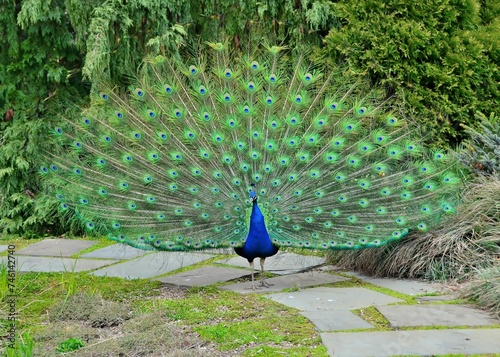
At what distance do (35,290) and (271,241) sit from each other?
1.91 meters

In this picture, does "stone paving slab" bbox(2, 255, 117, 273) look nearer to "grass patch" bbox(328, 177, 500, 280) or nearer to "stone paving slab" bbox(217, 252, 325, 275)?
"stone paving slab" bbox(217, 252, 325, 275)

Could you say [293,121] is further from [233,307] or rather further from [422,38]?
[422,38]

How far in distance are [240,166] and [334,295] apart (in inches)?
49.6

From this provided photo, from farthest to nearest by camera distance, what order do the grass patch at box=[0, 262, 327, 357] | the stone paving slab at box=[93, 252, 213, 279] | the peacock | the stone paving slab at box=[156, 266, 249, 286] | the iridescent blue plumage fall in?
the stone paving slab at box=[93, 252, 213, 279] < the stone paving slab at box=[156, 266, 249, 286] < the peacock < the iridescent blue plumage < the grass patch at box=[0, 262, 327, 357]

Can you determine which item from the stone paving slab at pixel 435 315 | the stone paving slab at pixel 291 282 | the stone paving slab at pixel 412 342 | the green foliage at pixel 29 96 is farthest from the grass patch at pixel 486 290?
the green foliage at pixel 29 96

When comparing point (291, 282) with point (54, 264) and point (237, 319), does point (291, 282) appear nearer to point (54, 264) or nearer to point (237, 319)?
point (237, 319)

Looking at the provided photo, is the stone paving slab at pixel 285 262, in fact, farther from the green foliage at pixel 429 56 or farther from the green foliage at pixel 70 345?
the green foliage at pixel 70 345

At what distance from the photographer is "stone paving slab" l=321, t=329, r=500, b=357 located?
3.95 meters

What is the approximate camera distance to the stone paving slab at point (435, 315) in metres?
4.53

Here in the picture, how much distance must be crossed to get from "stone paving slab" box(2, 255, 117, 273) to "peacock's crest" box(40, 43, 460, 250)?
967 millimetres

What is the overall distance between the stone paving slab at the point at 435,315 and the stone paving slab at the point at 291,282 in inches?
36.0

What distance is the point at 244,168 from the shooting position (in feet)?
18.4

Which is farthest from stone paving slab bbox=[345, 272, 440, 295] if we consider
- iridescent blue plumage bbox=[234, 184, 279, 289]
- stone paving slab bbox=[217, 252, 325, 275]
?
iridescent blue plumage bbox=[234, 184, 279, 289]

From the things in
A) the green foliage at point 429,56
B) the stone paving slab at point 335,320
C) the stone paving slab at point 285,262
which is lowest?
the stone paving slab at point 335,320
